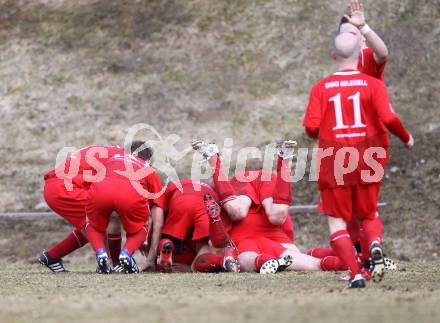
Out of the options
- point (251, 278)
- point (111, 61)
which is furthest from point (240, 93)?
point (251, 278)

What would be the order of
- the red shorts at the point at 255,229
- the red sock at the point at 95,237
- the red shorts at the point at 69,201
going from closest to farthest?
1. the red sock at the point at 95,237
2. the red shorts at the point at 255,229
3. the red shorts at the point at 69,201

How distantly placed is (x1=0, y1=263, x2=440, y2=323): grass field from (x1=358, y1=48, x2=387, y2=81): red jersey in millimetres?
1697

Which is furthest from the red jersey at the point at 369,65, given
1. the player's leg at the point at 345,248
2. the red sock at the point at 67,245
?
the red sock at the point at 67,245

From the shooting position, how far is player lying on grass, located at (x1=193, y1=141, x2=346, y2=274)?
391 inches

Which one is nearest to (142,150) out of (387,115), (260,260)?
(260,260)

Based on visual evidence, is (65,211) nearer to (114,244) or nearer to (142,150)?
(114,244)

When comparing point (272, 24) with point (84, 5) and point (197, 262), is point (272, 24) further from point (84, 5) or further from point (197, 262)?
point (197, 262)

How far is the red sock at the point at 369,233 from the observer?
7.64 meters

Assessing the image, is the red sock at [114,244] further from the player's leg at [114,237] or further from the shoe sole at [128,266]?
the shoe sole at [128,266]

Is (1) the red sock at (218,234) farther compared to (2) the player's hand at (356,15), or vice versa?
(1) the red sock at (218,234)

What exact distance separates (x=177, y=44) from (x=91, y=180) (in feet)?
33.6

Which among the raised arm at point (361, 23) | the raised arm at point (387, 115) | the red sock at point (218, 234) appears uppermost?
the raised arm at point (361, 23)

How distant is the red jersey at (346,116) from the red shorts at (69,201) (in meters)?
3.61

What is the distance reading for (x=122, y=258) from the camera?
9.82 m
